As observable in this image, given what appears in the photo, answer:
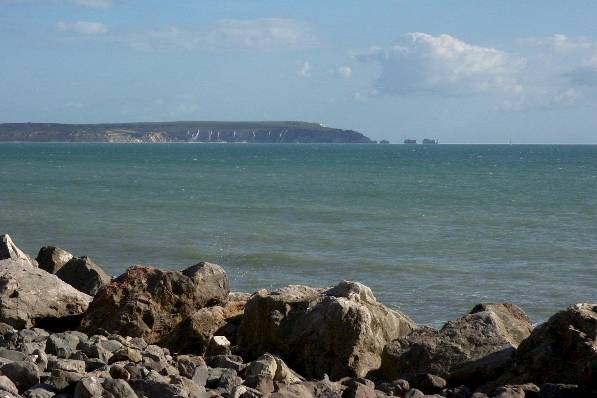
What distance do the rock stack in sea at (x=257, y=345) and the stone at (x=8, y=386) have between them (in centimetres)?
1

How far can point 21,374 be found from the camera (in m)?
7.66

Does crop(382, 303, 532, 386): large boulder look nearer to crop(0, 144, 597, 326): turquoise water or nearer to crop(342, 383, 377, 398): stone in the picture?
crop(342, 383, 377, 398): stone

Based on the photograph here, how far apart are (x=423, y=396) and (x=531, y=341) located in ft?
3.85

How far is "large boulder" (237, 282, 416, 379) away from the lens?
9.33 m

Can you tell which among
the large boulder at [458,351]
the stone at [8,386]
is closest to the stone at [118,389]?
the stone at [8,386]

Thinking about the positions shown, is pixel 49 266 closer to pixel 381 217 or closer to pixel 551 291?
pixel 551 291

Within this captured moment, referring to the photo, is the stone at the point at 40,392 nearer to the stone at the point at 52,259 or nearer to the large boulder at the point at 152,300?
the large boulder at the point at 152,300

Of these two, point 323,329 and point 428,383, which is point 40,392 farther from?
point 428,383

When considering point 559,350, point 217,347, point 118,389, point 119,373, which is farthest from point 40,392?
point 559,350

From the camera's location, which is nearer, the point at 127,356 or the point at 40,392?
the point at 40,392

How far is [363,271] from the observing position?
20.2 metres

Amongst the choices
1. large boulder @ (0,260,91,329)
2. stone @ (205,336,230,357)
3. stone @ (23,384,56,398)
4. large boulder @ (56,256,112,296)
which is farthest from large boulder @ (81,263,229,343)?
stone @ (23,384,56,398)

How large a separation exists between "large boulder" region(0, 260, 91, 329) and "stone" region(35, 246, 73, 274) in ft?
9.21

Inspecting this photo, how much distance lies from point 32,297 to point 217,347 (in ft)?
8.84
